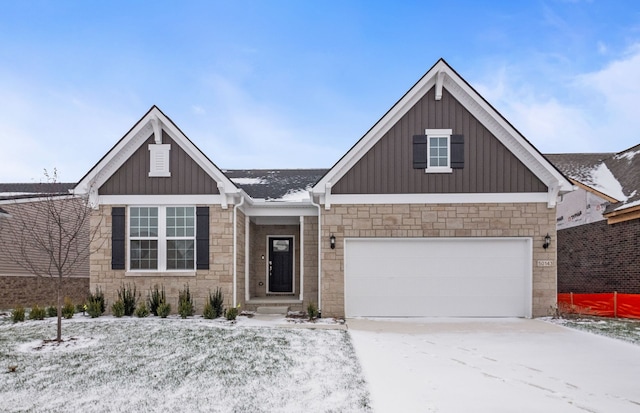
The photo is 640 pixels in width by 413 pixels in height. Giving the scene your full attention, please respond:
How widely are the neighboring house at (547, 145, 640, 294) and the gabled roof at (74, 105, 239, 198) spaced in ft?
41.0

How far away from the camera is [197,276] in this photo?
12336 millimetres

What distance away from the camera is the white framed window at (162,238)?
12.4 metres

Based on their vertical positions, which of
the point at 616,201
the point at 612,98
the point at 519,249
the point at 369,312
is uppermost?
the point at 612,98

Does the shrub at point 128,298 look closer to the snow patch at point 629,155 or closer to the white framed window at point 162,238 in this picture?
the white framed window at point 162,238

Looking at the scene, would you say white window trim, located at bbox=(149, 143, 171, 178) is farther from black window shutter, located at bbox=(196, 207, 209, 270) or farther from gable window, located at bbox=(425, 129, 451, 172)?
gable window, located at bbox=(425, 129, 451, 172)

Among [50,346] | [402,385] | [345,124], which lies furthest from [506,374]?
[345,124]

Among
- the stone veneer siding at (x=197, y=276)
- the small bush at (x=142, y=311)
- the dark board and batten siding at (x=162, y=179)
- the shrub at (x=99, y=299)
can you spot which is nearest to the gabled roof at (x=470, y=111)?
the stone veneer siding at (x=197, y=276)

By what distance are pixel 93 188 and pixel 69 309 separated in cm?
328

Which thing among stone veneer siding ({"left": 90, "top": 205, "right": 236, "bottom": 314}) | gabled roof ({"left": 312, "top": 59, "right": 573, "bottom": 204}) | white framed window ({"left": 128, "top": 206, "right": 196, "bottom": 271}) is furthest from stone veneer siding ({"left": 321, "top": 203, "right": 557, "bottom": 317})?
white framed window ({"left": 128, "top": 206, "right": 196, "bottom": 271})

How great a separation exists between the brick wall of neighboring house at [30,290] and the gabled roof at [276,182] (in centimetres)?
726

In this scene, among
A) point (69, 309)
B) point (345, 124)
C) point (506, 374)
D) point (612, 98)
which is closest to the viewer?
point (506, 374)

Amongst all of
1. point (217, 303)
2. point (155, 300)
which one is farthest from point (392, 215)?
point (155, 300)

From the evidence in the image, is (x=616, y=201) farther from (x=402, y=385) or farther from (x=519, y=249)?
(x=402, y=385)

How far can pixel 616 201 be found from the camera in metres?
15.2
